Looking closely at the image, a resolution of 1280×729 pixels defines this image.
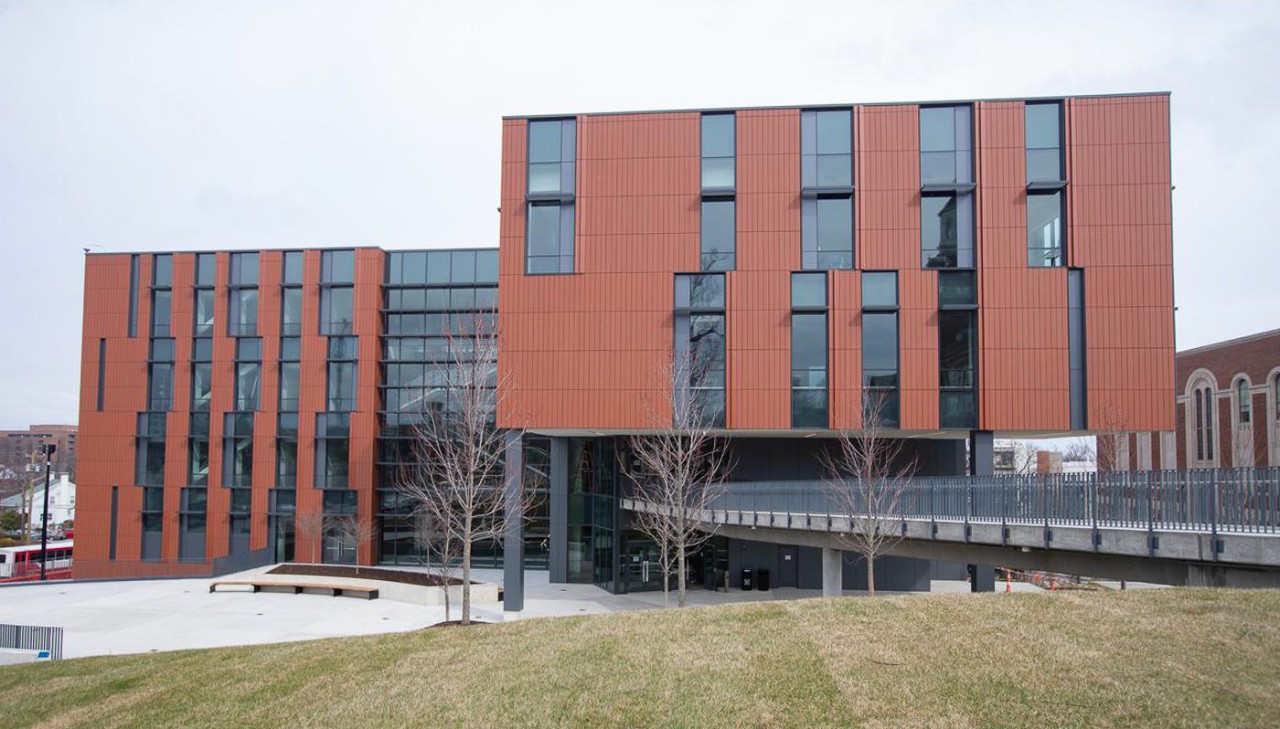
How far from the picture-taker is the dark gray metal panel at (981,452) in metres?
27.9

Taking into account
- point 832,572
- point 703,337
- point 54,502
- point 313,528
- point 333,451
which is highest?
point 703,337

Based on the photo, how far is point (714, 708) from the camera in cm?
975

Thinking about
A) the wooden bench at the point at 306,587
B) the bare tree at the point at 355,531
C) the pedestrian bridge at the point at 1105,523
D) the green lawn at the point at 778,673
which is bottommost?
the wooden bench at the point at 306,587

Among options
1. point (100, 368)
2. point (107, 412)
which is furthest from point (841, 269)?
point (100, 368)

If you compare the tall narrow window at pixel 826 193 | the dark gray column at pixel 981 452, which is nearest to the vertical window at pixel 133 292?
the tall narrow window at pixel 826 193

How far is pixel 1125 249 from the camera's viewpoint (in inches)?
1104

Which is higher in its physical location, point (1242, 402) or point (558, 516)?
point (1242, 402)

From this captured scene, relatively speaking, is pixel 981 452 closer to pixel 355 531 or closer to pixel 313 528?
pixel 355 531

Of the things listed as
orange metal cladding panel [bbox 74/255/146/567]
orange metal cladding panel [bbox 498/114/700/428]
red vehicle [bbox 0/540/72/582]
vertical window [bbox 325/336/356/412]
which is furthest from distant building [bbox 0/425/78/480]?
orange metal cladding panel [bbox 498/114/700/428]

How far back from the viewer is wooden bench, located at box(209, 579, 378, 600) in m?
34.5

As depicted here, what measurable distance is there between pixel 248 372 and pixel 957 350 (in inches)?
1550

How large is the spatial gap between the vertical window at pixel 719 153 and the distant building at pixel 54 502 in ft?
298

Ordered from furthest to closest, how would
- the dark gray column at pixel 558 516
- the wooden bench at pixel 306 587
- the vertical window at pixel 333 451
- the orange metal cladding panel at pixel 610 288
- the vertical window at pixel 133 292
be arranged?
the vertical window at pixel 133 292 → the vertical window at pixel 333 451 → the dark gray column at pixel 558 516 → the wooden bench at pixel 306 587 → the orange metal cladding panel at pixel 610 288

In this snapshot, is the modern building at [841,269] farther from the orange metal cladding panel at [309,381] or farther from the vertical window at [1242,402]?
the vertical window at [1242,402]
